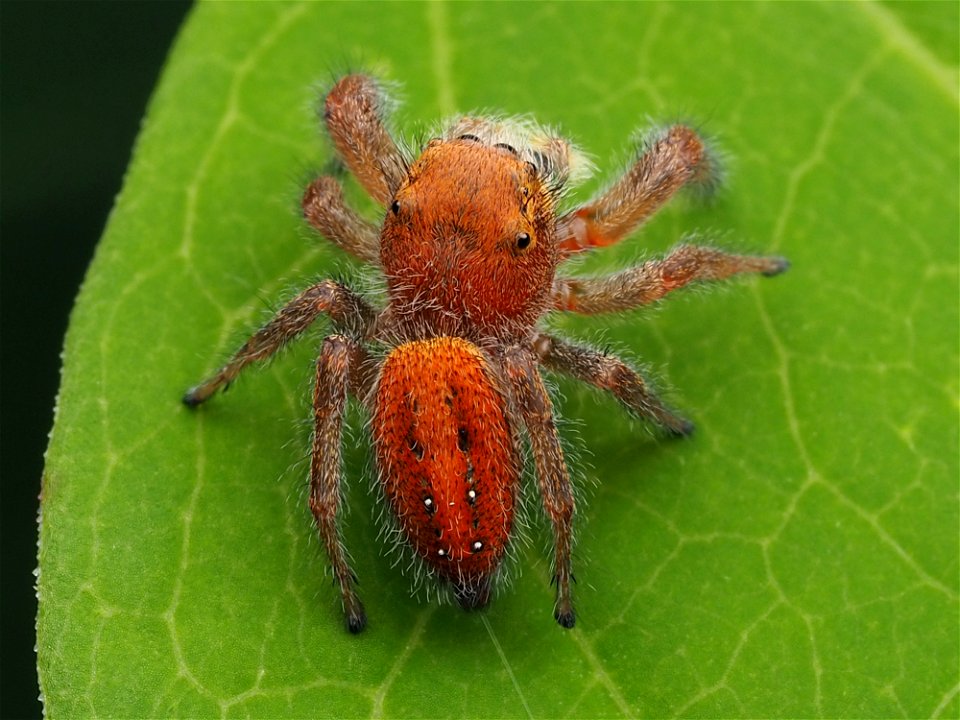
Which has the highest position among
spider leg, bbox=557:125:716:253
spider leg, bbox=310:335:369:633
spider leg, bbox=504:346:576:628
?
spider leg, bbox=557:125:716:253

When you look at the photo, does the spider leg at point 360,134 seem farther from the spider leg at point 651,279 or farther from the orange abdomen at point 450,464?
the orange abdomen at point 450,464

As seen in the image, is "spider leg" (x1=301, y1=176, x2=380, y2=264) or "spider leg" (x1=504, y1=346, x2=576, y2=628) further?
"spider leg" (x1=301, y1=176, x2=380, y2=264)

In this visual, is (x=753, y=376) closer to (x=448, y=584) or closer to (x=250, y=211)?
(x=448, y=584)

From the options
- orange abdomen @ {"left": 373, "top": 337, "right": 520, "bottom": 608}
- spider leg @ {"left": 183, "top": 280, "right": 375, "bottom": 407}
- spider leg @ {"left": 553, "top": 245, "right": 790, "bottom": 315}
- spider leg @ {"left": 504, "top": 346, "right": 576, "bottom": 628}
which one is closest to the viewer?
orange abdomen @ {"left": 373, "top": 337, "right": 520, "bottom": 608}

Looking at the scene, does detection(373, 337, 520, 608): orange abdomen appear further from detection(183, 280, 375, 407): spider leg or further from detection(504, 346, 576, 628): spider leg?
detection(183, 280, 375, 407): spider leg

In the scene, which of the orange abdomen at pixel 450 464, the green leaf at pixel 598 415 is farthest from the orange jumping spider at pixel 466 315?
the green leaf at pixel 598 415

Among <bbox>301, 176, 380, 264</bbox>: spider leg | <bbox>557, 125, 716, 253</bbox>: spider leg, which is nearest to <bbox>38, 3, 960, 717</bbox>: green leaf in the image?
<bbox>301, 176, 380, 264</bbox>: spider leg

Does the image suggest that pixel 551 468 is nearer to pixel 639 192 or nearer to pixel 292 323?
pixel 292 323

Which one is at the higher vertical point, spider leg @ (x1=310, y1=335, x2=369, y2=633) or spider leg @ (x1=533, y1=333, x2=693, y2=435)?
spider leg @ (x1=533, y1=333, x2=693, y2=435)
